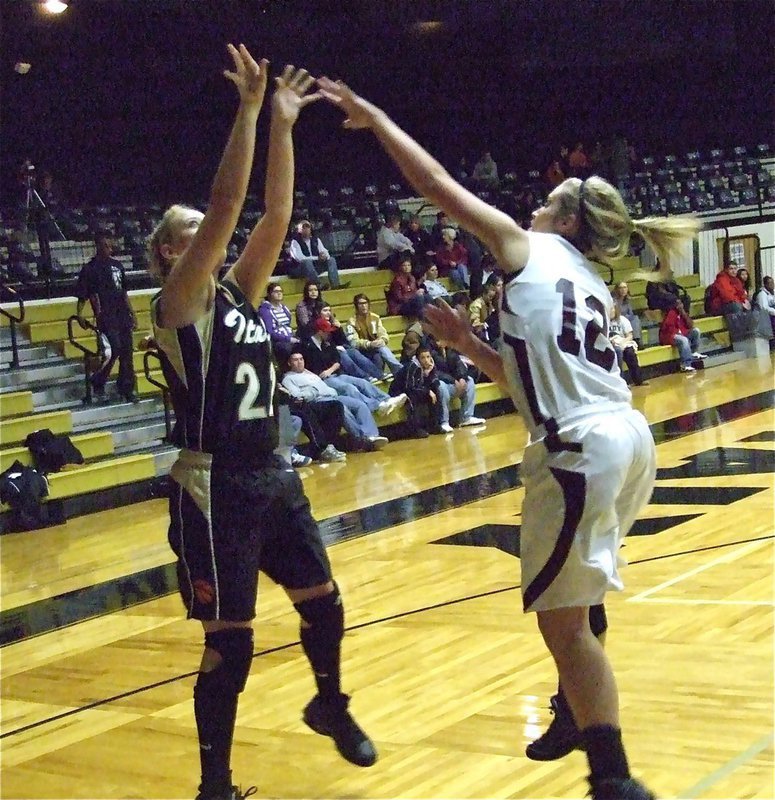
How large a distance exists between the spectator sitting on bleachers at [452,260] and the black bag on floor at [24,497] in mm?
8108

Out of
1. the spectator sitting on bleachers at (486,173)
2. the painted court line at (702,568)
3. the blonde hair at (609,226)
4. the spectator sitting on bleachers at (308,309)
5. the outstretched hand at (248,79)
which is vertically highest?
the spectator sitting on bleachers at (486,173)

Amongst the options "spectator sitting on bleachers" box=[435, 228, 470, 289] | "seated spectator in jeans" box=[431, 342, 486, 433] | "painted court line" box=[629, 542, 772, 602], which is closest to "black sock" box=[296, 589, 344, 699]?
"painted court line" box=[629, 542, 772, 602]

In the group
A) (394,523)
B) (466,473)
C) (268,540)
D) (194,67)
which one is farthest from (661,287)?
(268,540)

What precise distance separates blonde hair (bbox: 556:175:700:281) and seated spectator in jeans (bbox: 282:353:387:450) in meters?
8.48

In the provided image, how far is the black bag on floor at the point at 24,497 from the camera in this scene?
9344mm

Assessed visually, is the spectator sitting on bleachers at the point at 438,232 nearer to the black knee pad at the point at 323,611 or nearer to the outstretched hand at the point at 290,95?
the outstretched hand at the point at 290,95

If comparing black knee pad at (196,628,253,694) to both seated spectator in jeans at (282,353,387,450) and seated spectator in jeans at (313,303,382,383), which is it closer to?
seated spectator in jeans at (282,353,387,450)

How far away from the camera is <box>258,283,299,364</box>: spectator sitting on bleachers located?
12.0 meters

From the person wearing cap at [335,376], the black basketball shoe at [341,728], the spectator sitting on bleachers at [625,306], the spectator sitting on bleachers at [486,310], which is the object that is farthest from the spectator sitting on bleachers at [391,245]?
the black basketball shoe at [341,728]

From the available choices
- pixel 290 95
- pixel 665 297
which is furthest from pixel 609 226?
pixel 665 297

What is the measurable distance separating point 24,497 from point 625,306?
9669 mm

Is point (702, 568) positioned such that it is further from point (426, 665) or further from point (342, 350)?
point (342, 350)

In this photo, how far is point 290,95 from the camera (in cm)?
353

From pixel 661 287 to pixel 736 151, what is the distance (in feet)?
20.3
